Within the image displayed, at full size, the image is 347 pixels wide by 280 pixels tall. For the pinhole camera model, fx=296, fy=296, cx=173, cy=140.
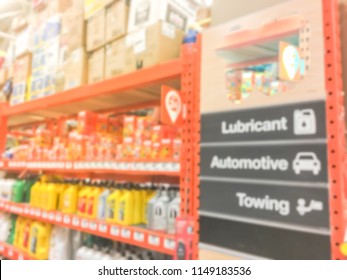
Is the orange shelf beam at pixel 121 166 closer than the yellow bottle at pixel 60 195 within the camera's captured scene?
Yes

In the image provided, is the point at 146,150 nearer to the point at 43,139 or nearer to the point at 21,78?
the point at 43,139

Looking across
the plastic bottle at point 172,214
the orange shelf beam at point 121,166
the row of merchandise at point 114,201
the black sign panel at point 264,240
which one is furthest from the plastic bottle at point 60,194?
the black sign panel at point 264,240

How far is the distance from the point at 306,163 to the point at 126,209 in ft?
3.59

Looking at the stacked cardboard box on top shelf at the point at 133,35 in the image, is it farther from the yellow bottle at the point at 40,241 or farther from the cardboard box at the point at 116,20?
the yellow bottle at the point at 40,241

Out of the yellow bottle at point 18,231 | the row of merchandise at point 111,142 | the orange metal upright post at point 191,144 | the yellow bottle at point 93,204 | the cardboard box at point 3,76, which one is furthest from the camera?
the cardboard box at point 3,76

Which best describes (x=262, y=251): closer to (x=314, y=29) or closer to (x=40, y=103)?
(x=314, y=29)

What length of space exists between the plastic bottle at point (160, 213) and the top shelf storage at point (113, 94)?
2.07ft

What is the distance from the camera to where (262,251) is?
0.91m

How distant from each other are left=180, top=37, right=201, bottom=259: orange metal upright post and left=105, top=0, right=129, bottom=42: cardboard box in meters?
0.66

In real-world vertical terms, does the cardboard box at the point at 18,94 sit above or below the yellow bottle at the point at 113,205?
above

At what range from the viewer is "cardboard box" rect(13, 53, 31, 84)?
2.61 m

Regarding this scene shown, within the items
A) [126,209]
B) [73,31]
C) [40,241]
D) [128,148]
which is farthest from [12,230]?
[73,31]

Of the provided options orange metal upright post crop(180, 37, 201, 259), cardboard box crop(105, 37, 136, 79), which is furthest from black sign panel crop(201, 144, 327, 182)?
cardboard box crop(105, 37, 136, 79)

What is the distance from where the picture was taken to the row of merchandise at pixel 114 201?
1549 millimetres
